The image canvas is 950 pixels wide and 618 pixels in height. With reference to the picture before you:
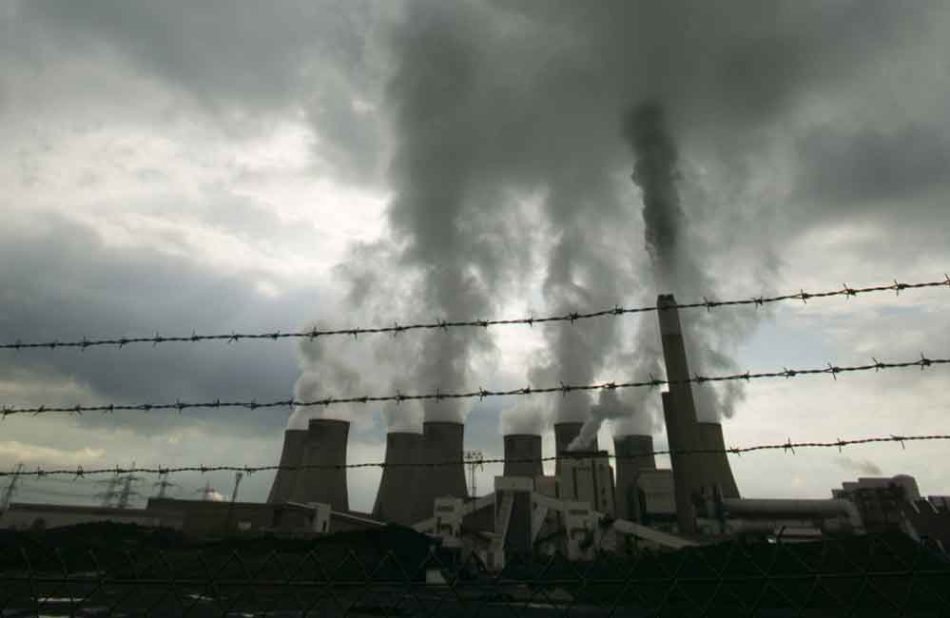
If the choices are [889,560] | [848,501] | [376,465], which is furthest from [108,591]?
[848,501]

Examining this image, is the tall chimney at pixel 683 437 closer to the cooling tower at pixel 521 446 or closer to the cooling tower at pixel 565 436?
the cooling tower at pixel 565 436

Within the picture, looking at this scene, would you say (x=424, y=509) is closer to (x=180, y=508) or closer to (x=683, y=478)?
(x=683, y=478)

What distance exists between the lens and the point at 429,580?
67.1 ft

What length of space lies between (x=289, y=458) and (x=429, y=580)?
959 inches

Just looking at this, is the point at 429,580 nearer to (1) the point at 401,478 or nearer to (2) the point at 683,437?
(1) the point at 401,478

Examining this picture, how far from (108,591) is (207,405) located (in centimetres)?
1283

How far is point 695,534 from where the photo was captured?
38656mm

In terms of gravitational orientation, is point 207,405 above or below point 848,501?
below

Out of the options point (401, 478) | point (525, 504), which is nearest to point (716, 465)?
point (525, 504)

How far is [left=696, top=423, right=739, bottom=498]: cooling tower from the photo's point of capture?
1676 inches

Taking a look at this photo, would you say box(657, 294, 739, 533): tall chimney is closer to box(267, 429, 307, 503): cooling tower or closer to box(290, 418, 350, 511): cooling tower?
box(290, 418, 350, 511): cooling tower

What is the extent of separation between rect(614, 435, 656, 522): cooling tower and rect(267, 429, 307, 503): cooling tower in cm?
2863

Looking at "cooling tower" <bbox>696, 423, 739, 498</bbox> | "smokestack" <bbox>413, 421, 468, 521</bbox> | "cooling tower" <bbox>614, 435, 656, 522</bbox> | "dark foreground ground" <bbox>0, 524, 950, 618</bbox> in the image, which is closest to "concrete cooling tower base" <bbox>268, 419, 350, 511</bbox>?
"smokestack" <bbox>413, 421, 468, 521</bbox>

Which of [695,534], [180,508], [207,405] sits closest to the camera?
[207,405]
